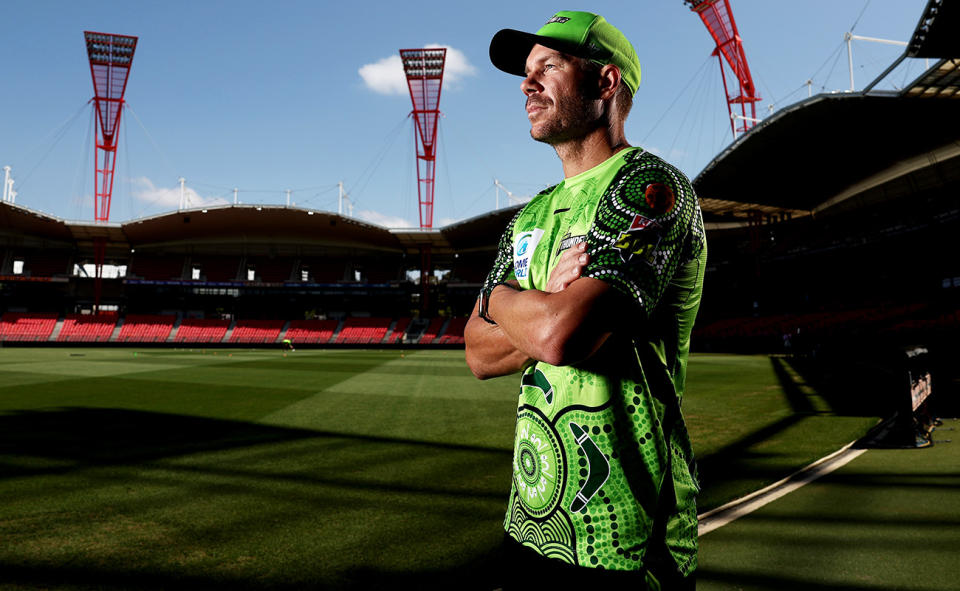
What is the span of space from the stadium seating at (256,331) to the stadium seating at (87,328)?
9.52m

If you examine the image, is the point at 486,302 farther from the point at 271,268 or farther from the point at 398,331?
the point at 271,268

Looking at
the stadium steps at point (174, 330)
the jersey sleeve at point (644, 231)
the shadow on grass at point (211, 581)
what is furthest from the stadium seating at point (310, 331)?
the jersey sleeve at point (644, 231)

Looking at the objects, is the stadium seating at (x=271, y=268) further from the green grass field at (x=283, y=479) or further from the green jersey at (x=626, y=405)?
the green jersey at (x=626, y=405)

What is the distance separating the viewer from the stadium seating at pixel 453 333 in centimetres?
4484

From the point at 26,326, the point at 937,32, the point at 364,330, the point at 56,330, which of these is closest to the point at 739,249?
the point at 937,32

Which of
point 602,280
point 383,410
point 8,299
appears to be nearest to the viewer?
point 602,280

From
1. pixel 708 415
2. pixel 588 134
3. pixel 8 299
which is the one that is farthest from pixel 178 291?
pixel 588 134

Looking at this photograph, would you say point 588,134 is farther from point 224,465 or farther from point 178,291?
point 178,291

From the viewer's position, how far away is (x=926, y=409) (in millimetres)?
7188

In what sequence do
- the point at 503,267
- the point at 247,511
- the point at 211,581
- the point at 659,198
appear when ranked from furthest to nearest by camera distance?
1. the point at 247,511
2. the point at 211,581
3. the point at 503,267
4. the point at 659,198

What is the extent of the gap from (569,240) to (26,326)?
54653mm

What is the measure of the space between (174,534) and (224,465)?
2146 mm

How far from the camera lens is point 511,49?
1574 millimetres

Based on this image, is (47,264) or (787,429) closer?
(787,429)
